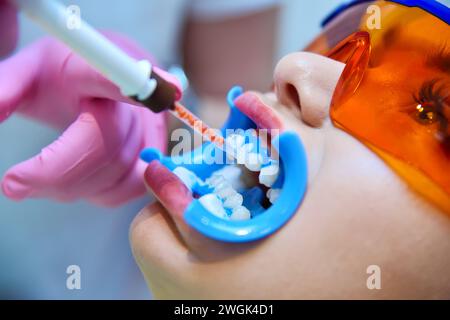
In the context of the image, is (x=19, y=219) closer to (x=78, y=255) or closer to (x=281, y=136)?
(x=78, y=255)

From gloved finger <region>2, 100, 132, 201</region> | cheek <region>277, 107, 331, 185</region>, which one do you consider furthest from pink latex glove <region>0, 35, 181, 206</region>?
cheek <region>277, 107, 331, 185</region>

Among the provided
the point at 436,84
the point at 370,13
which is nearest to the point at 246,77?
the point at 370,13

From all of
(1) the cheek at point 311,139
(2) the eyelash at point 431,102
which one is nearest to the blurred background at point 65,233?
(1) the cheek at point 311,139

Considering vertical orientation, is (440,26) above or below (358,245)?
above

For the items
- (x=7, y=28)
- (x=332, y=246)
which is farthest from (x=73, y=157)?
(x=332, y=246)

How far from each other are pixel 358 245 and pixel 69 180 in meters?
0.28

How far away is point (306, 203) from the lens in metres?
0.43

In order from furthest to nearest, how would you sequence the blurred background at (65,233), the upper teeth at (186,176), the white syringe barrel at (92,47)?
the blurred background at (65,233)
the upper teeth at (186,176)
the white syringe barrel at (92,47)

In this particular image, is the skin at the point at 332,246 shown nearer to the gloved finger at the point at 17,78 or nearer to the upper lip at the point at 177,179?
the upper lip at the point at 177,179

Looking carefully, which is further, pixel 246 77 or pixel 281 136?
pixel 246 77

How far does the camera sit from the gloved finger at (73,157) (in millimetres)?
470

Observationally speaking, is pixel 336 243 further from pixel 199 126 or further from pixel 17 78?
pixel 17 78

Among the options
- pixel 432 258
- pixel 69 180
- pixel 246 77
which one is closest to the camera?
pixel 432 258

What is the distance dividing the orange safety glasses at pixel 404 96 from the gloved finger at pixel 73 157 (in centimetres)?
21
